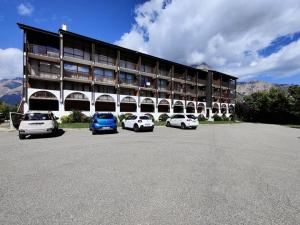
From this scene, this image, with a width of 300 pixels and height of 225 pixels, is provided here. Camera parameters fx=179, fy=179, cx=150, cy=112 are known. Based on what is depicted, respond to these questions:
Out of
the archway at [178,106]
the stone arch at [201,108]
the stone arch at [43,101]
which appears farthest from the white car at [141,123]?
the stone arch at [201,108]

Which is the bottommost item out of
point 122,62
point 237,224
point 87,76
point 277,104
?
point 237,224

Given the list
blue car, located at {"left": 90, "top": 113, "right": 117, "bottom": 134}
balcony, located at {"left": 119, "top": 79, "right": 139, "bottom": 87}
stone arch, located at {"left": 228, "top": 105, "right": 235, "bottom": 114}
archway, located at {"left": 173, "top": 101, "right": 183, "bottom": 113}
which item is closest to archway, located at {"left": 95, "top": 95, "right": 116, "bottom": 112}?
balcony, located at {"left": 119, "top": 79, "right": 139, "bottom": 87}

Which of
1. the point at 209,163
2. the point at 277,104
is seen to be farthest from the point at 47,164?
the point at 277,104

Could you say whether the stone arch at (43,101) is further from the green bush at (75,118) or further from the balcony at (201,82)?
the balcony at (201,82)

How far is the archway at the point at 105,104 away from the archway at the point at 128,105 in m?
1.93

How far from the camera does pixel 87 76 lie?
95.5ft

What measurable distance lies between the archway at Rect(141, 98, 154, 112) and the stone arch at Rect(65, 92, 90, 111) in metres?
10.7

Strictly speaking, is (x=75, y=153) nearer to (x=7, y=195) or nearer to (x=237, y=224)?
(x=7, y=195)

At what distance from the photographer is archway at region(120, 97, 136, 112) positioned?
32975mm

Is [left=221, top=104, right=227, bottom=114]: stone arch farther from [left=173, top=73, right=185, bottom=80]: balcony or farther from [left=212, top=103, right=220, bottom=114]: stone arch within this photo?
[left=173, top=73, right=185, bottom=80]: balcony

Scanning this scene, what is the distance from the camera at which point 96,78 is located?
98.4ft

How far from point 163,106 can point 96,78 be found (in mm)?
17480

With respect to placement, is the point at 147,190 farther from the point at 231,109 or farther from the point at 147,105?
the point at 231,109

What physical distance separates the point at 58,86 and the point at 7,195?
26.6 metres
